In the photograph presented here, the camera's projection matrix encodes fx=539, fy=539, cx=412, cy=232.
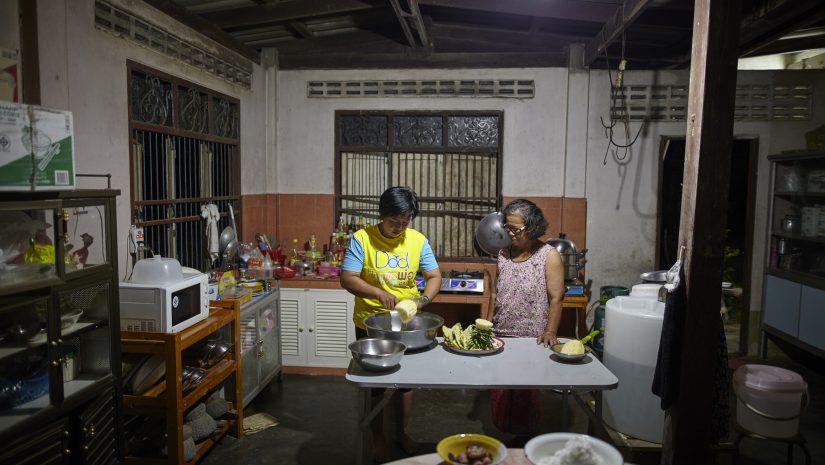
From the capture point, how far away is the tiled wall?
18.7 feet

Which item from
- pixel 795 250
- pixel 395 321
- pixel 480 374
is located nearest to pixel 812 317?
pixel 795 250

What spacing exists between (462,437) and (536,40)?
4813 millimetres

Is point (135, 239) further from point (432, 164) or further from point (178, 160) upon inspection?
point (432, 164)

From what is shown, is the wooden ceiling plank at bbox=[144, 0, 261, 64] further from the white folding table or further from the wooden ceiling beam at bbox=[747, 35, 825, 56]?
the wooden ceiling beam at bbox=[747, 35, 825, 56]

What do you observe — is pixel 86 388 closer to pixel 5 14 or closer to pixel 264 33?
pixel 5 14

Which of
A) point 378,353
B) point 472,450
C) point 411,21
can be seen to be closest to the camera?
point 472,450

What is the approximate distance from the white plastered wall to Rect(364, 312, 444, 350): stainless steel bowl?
1787mm

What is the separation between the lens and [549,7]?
463 cm

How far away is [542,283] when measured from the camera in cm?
336

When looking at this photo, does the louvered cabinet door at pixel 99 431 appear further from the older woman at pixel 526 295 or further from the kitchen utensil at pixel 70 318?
the older woman at pixel 526 295

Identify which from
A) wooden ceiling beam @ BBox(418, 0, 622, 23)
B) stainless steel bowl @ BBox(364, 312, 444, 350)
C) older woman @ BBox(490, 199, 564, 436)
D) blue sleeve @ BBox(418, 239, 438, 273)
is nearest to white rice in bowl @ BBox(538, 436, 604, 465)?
stainless steel bowl @ BBox(364, 312, 444, 350)

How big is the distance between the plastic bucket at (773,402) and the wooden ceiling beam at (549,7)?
309cm

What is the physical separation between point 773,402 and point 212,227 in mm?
4124

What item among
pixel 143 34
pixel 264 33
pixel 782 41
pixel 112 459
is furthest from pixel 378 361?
pixel 782 41
